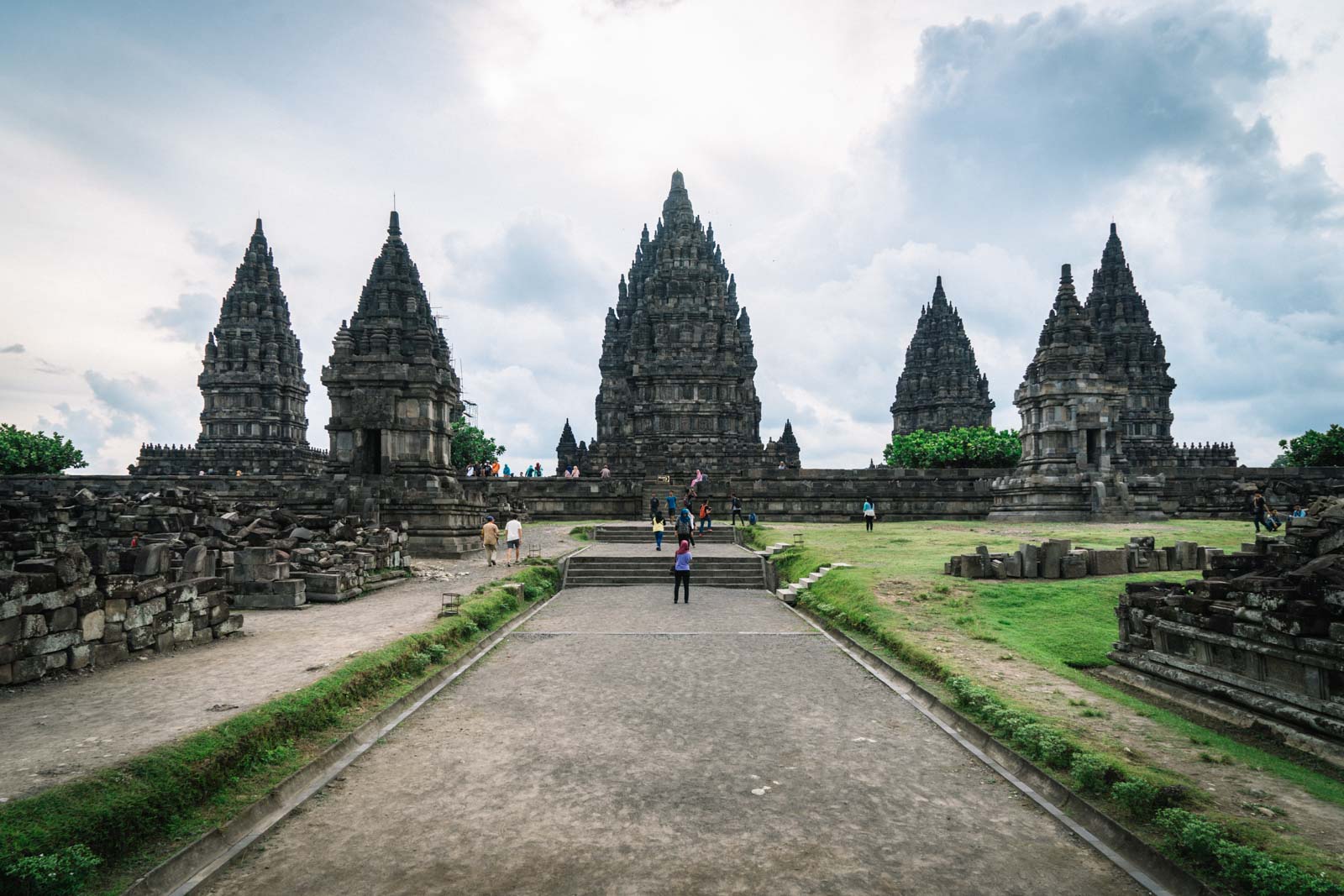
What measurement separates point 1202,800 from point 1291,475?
1374 inches

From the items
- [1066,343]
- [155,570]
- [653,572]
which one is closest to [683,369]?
[1066,343]

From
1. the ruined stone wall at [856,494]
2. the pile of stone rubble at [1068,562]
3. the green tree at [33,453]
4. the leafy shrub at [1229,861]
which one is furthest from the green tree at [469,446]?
the leafy shrub at [1229,861]

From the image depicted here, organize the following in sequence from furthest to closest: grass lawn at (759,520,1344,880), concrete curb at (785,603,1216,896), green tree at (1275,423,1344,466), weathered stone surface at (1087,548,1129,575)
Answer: green tree at (1275,423,1344,466) < weathered stone surface at (1087,548,1129,575) < grass lawn at (759,520,1344,880) < concrete curb at (785,603,1216,896)

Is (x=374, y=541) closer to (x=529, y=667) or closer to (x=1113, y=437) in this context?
(x=529, y=667)

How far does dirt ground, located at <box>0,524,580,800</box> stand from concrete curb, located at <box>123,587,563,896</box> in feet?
3.26

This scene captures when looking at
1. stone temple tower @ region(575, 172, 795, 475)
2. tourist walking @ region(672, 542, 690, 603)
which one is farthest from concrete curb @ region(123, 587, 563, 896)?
stone temple tower @ region(575, 172, 795, 475)

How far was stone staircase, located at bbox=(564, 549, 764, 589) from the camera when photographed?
1862 centimetres

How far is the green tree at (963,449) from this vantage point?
50.9m

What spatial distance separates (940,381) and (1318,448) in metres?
26.6

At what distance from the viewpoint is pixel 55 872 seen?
4.11 m

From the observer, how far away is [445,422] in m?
24.9

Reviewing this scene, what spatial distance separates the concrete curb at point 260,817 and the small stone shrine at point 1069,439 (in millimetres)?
28555

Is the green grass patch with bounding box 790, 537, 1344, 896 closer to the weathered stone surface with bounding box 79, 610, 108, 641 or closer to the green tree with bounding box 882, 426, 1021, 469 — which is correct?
the weathered stone surface with bounding box 79, 610, 108, 641

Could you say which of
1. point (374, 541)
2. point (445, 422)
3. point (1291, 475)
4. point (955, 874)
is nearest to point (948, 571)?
point (955, 874)
